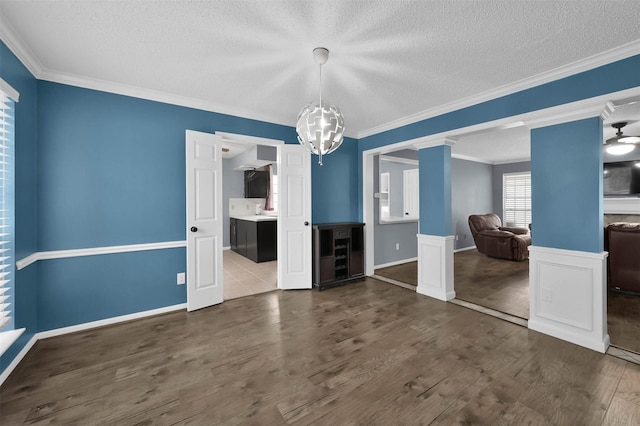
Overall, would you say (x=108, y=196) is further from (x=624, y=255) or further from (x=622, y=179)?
(x=622, y=179)

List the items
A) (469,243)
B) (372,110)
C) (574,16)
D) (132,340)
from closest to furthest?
(574,16), (132,340), (372,110), (469,243)

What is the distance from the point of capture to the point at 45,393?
180cm

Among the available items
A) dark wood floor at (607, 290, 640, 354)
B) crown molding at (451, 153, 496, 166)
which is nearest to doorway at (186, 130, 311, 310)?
dark wood floor at (607, 290, 640, 354)

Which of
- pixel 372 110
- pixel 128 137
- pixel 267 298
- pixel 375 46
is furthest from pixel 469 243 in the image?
pixel 128 137

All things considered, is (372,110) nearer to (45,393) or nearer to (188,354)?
(188,354)

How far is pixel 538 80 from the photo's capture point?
2611 mm

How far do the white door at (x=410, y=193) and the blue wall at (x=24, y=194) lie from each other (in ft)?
20.5

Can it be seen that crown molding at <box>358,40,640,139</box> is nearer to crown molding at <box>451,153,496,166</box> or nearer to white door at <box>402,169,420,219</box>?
white door at <box>402,169,420,219</box>

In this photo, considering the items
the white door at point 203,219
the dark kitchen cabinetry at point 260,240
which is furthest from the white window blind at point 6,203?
the dark kitchen cabinetry at point 260,240

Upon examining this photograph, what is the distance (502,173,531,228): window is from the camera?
7371 mm

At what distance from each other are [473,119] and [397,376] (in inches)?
113

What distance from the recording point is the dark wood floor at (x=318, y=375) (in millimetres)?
1617

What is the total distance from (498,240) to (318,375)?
549cm

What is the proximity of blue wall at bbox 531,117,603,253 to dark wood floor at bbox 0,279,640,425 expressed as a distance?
0.96m
